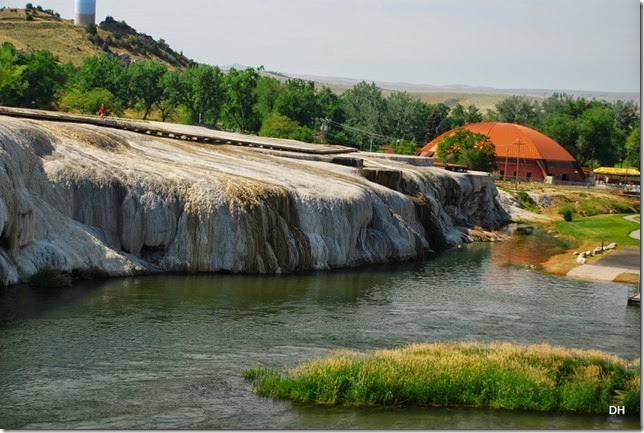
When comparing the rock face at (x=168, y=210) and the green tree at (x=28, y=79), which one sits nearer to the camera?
the rock face at (x=168, y=210)

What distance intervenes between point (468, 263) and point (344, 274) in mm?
13356

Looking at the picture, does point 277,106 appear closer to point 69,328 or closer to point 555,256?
point 555,256

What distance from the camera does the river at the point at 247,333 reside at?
100 ft

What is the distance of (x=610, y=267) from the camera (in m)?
68.6

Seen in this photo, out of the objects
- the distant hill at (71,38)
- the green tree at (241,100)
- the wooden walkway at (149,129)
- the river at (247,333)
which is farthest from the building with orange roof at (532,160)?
the river at (247,333)

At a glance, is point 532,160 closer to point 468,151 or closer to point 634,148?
point 634,148

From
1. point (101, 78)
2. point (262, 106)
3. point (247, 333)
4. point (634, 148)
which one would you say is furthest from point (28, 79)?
point (247, 333)

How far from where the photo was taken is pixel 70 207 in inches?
2109

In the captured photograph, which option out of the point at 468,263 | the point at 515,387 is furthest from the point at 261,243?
the point at 515,387

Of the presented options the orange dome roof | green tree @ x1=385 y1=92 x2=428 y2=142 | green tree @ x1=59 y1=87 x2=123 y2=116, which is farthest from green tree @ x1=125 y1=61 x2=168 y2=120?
green tree @ x1=385 y1=92 x2=428 y2=142

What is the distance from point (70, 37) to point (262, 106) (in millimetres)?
41715

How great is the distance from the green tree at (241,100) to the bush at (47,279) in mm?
97115

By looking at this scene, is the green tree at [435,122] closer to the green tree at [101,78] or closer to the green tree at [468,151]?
the green tree at [468,151]

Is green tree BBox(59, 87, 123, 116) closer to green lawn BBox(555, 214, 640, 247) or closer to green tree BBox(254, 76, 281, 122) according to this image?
green tree BBox(254, 76, 281, 122)
